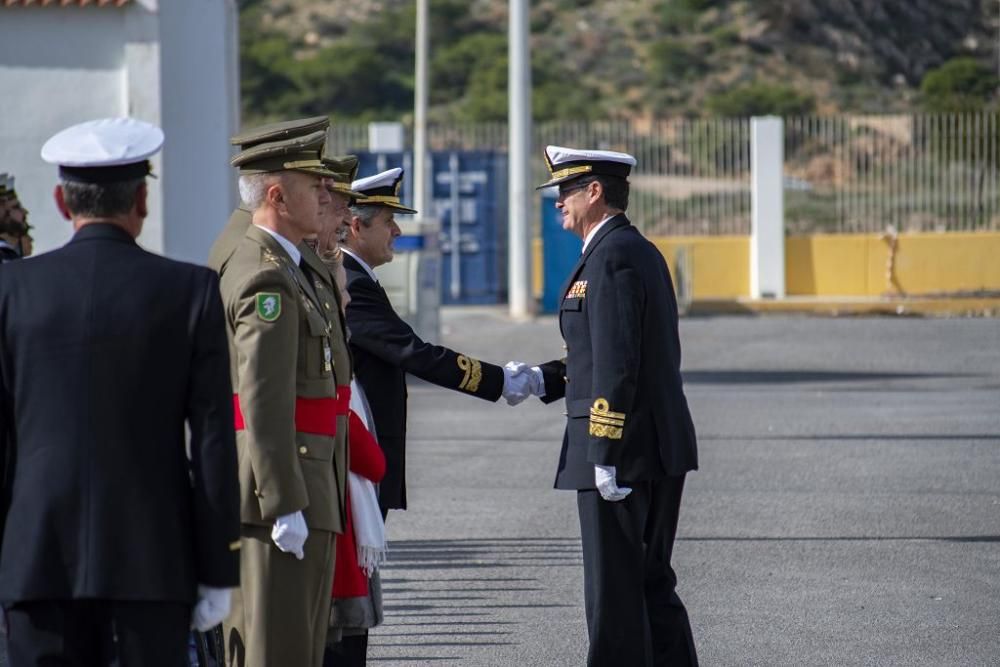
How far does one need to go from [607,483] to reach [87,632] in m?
2.21

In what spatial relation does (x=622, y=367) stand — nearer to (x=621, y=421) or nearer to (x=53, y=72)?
(x=621, y=421)

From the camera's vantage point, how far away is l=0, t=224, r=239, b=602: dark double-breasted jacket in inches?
147

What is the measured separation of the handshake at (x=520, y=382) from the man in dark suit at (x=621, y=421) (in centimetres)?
44

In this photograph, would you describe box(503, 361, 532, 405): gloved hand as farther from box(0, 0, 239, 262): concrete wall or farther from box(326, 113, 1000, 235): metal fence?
box(326, 113, 1000, 235): metal fence

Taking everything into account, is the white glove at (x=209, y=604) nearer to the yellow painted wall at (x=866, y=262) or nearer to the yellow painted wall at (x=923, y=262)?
the yellow painted wall at (x=866, y=262)

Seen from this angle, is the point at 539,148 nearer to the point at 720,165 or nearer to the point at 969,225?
the point at 720,165

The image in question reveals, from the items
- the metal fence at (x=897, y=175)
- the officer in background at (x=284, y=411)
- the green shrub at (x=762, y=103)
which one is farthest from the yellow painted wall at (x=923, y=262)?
the green shrub at (x=762, y=103)

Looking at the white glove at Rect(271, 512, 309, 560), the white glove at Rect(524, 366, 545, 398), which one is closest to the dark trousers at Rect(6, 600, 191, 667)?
the white glove at Rect(271, 512, 309, 560)

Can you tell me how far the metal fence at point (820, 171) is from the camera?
90.1 feet

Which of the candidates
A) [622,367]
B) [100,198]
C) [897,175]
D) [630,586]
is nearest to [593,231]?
[622,367]

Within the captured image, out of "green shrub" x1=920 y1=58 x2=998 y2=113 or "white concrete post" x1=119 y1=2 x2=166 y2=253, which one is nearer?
"white concrete post" x1=119 y1=2 x2=166 y2=253

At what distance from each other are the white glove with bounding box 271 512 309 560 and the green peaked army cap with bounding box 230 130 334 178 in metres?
0.99

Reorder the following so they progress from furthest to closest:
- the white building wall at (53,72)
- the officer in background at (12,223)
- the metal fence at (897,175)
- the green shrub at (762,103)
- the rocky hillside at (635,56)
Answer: the rocky hillside at (635,56), the green shrub at (762,103), the metal fence at (897,175), the white building wall at (53,72), the officer in background at (12,223)

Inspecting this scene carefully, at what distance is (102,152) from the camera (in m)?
3.77
